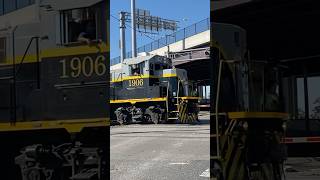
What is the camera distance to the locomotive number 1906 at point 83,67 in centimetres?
184

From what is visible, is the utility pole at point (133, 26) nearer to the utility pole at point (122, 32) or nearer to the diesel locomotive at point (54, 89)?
the utility pole at point (122, 32)

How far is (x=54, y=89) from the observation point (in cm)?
190

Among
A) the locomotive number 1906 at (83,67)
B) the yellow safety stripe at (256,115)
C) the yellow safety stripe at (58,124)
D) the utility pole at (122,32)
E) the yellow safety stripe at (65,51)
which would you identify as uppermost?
the utility pole at (122,32)

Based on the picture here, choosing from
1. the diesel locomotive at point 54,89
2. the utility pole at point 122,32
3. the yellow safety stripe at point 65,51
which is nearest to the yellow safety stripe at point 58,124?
the diesel locomotive at point 54,89

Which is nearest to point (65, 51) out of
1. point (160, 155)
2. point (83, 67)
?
point (83, 67)

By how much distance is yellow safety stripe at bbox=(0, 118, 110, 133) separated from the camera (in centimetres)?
184

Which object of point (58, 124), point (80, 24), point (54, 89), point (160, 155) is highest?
point (80, 24)

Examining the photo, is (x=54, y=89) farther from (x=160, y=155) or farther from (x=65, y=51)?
(x=160, y=155)

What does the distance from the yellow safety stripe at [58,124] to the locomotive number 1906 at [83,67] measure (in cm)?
18

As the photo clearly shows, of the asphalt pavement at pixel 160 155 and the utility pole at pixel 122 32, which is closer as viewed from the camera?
the utility pole at pixel 122 32

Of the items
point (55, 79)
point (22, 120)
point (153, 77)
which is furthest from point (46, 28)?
point (153, 77)

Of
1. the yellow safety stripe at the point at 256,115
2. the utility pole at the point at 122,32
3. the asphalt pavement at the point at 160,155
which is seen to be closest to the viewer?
the yellow safety stripe at the point at 256,115

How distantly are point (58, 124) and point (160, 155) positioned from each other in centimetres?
156

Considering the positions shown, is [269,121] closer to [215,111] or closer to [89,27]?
[215,111]
